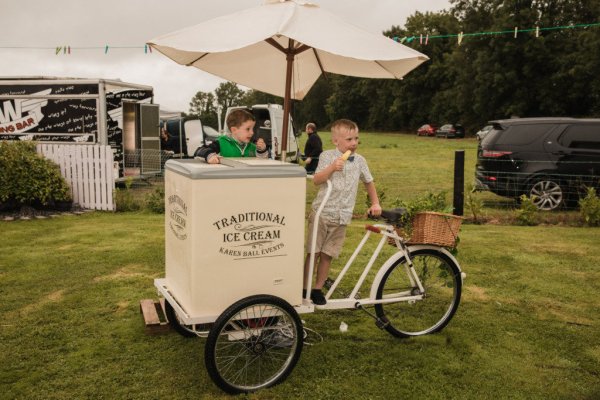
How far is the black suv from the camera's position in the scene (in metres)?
10.7

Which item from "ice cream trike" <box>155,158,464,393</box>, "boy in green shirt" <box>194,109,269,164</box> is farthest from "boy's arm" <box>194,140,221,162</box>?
"ice cream trike" <box>155,158,464,393</box>

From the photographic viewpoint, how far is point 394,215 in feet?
13.8

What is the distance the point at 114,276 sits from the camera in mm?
6004

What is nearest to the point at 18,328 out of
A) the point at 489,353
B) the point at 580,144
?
the point at 489,353

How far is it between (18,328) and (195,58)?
2774mm

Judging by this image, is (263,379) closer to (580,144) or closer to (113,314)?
(113,314)

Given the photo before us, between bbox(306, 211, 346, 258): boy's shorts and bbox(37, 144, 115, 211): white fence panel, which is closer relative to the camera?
bbox(306, 211, 346, 258): boy's shorts

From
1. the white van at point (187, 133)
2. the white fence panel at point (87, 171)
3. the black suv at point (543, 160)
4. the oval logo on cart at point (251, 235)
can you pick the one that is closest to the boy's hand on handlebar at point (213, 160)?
the oval logo on cart at point (251, 235)

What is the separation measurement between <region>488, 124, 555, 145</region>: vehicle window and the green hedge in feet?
28.7

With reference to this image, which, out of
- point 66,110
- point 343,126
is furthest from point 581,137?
point 66,110

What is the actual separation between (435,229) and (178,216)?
196 centimetres

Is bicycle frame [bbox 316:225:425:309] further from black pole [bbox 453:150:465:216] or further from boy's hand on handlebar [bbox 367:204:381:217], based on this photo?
black pole [bbox 453:150:465:216]

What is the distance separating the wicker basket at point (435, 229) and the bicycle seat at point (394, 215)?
0.14 metres

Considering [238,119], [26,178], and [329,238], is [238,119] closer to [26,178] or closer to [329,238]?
[329,238]
